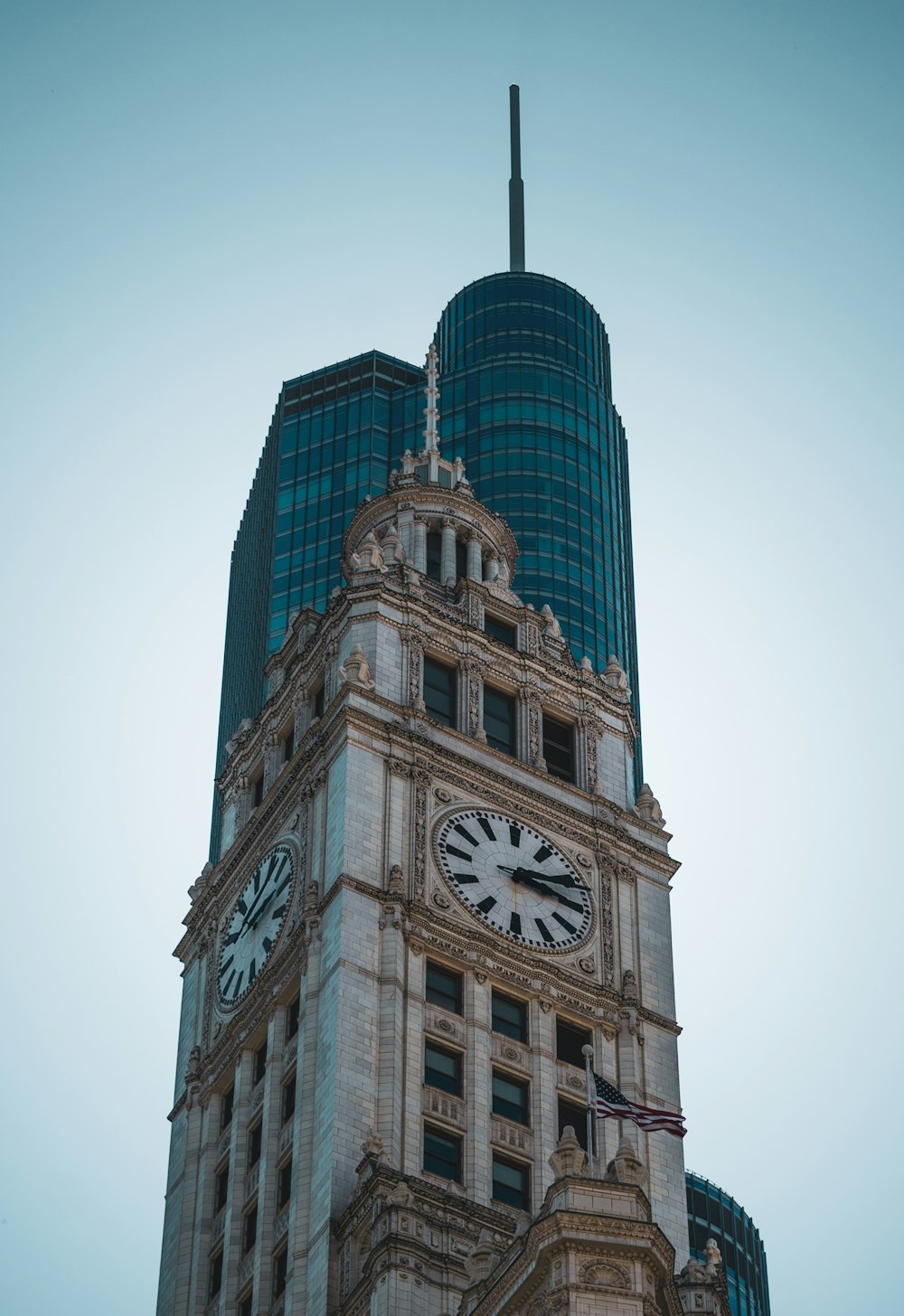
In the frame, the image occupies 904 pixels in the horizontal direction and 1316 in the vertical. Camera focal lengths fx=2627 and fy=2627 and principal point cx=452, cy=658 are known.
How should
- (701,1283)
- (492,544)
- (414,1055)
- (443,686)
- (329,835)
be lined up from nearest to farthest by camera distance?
(701,1283) → (414,1055) → (329,835) → (443,686) → (492,544)

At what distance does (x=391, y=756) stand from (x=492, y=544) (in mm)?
17598

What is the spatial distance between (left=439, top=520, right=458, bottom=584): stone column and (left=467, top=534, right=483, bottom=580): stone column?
624mm

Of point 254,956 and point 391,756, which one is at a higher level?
point 391,756

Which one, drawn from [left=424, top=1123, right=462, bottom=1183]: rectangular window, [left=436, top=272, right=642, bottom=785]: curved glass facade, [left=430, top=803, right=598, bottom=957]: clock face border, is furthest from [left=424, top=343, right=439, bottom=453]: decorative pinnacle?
[left=436, top=272, right=642, bottom=785]: curved glass facade

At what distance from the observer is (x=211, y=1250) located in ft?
263

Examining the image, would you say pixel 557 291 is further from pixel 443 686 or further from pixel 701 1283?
pixel 701 1283

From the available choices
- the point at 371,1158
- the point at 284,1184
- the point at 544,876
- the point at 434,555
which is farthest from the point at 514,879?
the point at 434,555

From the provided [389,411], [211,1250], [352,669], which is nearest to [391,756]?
[352,669]

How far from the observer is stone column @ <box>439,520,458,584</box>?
9675 centimetres

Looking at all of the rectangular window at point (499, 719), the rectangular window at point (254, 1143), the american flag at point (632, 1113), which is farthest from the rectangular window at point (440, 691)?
the american flag at point (632, 1113)

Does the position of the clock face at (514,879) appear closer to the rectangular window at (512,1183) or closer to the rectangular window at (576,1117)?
the rectangular window at (576,1117)

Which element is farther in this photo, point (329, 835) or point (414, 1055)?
point (329, 835)

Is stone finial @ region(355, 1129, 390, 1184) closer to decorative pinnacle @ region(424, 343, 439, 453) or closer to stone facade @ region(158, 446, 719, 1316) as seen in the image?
stone facade @ region(158, 446, 719, 1316)

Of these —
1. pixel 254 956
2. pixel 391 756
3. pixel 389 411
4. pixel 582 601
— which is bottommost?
pixel 254 956
